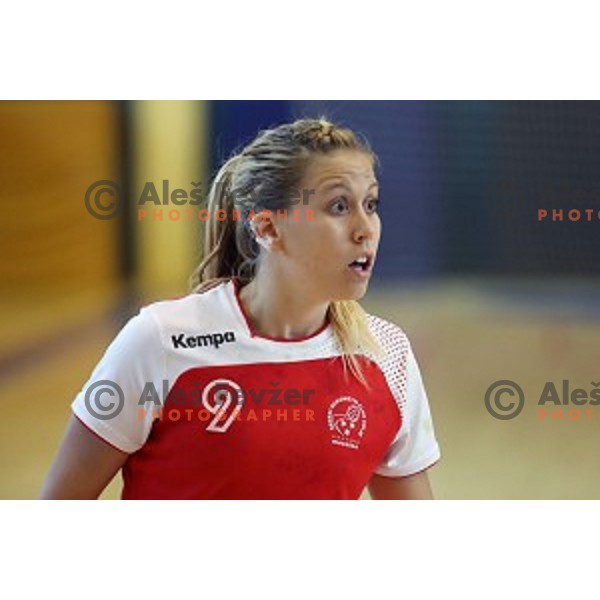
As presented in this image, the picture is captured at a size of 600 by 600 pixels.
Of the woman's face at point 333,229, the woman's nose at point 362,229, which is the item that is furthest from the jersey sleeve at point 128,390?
the woman's nose at point 362,229

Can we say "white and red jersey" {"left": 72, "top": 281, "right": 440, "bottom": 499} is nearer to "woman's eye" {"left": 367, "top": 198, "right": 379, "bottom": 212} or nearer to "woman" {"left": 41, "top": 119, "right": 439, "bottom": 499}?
"woman" {"left": 41, "top": 119, "right": 439, "bottom": 499}

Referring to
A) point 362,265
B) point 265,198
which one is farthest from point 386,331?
point 265,198

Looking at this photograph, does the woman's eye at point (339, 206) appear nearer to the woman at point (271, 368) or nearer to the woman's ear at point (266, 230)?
the woman at point (271, 368)

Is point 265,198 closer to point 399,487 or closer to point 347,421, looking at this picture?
point 347,421

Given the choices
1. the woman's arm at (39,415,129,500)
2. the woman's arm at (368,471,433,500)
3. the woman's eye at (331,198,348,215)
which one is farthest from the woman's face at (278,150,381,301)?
the woman's arm at (39,415,129,500)

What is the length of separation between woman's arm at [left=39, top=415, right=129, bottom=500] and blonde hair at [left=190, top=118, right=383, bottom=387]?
1.14 feet

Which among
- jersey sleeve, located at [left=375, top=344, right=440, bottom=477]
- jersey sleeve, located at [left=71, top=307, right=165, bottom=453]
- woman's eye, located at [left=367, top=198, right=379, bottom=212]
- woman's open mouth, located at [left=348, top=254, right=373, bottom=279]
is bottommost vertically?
jersey sleeve, located at [left=375, top=344, right=440, bottom=477]

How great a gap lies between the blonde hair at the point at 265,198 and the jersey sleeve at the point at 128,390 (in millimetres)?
186

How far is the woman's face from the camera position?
6.02 ft

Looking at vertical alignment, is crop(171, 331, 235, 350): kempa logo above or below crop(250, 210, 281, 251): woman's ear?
below

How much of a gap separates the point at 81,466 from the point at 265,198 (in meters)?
0.59

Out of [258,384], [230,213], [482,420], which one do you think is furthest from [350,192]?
[482,420]

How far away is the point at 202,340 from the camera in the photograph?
1.84 meters

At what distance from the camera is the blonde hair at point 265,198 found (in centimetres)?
184
